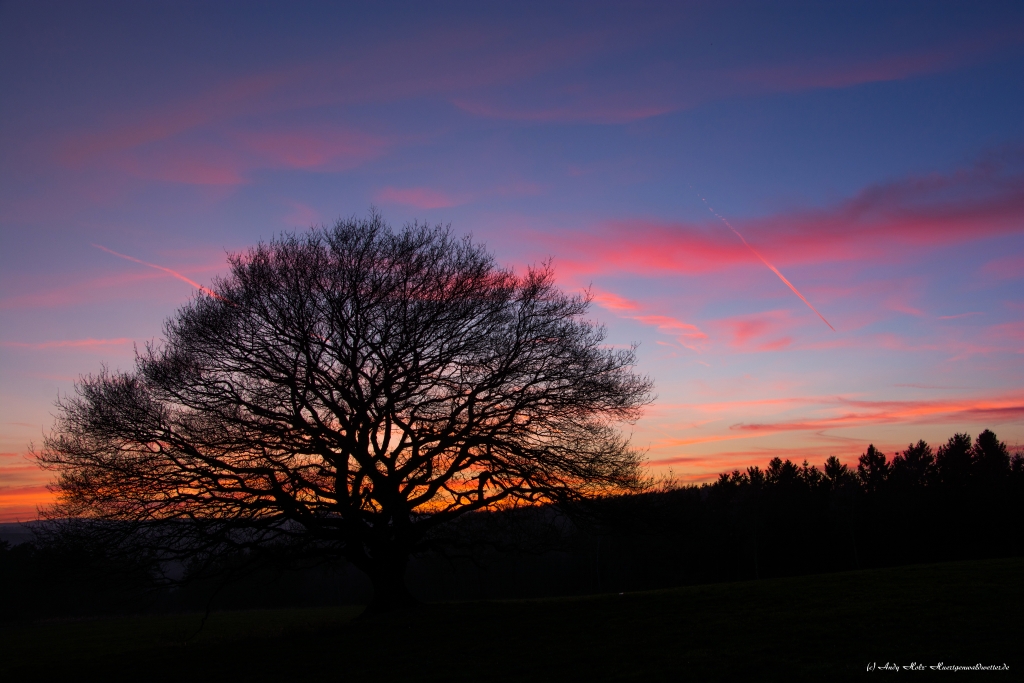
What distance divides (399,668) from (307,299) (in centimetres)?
1012

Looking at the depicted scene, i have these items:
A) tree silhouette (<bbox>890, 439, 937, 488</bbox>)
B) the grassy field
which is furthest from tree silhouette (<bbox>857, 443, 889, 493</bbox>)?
the grassy field

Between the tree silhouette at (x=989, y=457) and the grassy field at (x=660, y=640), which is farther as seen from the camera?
the tree silhouette at (x=989, y=457)

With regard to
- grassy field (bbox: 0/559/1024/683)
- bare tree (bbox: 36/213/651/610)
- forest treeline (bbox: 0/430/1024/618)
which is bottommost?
forest treeline (bbox: 0/430/1024/618)

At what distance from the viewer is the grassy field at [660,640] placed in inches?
409

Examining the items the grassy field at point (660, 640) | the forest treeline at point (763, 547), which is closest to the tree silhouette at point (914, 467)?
the forest treeline at point (763, 547)

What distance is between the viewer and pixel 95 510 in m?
17.0

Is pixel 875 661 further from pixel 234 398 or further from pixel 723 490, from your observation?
pixel 723 490

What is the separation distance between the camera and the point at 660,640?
13016 mm

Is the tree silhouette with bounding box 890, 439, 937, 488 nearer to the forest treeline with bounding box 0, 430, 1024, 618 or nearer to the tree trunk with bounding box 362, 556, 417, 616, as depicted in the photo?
the forest treeline with bounding box 0, 430, 1024, 618

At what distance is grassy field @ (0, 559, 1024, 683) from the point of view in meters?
10.4

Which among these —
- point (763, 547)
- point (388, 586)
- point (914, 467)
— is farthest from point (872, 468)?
point (388, 586)

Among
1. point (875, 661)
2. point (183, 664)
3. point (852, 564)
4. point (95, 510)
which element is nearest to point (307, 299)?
point (95, 510)

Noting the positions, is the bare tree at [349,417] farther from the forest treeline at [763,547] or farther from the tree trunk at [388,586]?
the forest treeline at [763,547]

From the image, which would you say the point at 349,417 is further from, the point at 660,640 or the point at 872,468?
the point at 872,468
